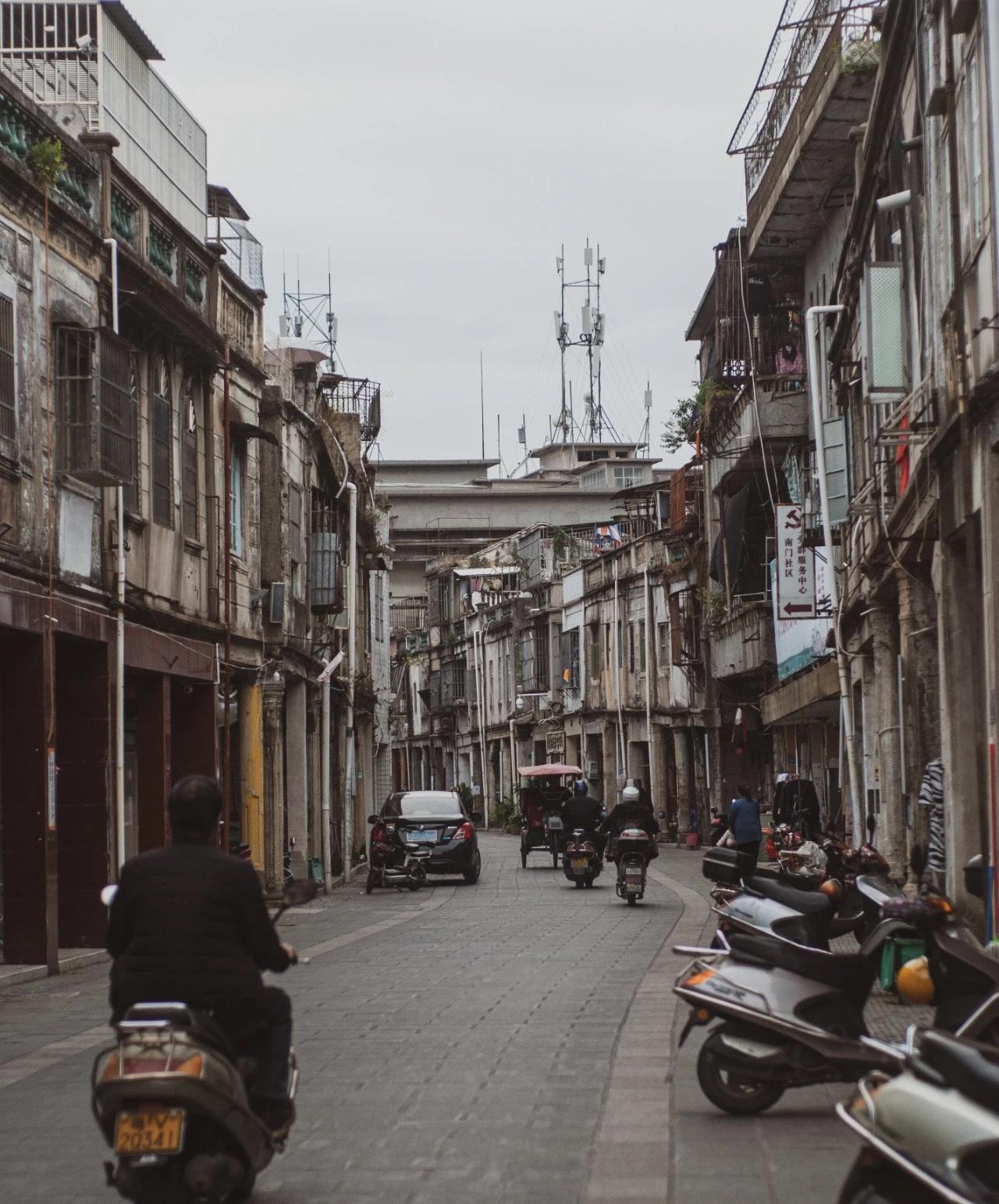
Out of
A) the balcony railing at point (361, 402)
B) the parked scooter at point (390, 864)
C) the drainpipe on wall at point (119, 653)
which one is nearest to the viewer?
the drainpipe on wall at point (119, 653)

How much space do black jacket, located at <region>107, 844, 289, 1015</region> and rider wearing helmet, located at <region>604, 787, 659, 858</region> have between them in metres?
18.9

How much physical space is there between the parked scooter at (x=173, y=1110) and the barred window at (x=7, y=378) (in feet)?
36.8

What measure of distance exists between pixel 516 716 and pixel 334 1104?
67025 millimetres

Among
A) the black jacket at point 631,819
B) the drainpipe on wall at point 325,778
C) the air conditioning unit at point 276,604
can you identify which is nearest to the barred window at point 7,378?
the black jacket at point 631,819

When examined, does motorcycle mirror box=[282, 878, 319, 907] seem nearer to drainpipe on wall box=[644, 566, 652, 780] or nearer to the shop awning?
the shop awning

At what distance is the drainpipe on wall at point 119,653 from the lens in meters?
20.0

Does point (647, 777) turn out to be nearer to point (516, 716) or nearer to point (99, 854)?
point (516, 716)

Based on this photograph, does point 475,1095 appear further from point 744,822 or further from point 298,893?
point 744,822

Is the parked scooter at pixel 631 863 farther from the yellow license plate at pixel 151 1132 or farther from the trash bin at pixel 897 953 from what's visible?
the yellow license plate at pixel 151 1132

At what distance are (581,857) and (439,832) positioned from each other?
3.61 m

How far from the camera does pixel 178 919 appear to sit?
704 cm

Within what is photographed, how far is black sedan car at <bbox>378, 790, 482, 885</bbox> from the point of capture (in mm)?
32594

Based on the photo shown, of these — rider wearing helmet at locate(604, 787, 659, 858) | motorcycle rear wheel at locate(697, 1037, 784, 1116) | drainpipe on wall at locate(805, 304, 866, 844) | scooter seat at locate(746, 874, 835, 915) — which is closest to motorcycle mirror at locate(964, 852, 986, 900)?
scooter seat at locate(746, 874, 835, 915)

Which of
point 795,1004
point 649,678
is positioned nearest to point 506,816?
point 649,678
